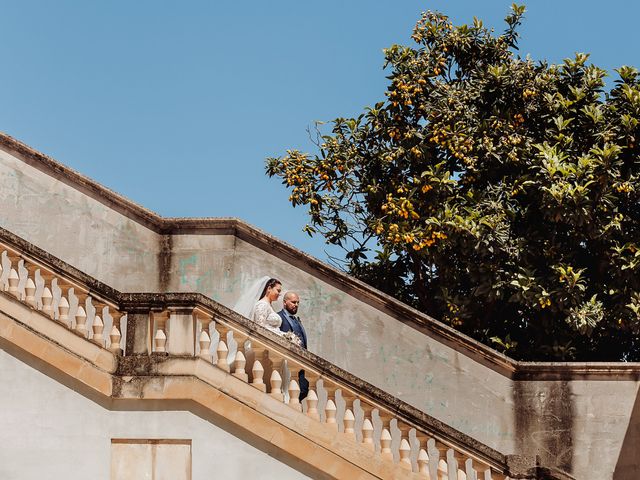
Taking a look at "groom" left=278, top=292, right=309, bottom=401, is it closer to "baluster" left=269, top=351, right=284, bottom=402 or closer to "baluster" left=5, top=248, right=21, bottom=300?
"baluster" left=269, top=351, right=284, bottom=402

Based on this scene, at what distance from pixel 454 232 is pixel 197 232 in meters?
3.83

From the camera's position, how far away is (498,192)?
65.0 ft

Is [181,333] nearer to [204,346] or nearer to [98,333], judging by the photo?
[204,346]

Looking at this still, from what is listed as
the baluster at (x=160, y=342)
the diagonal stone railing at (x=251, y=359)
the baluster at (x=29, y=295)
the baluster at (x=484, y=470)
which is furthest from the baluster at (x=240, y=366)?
the baluster at (x=484, y=470)

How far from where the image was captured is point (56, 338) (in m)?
13.6

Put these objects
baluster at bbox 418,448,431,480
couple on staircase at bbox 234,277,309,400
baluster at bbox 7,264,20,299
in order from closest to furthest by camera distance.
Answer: baluster at bbox 418,448,431,480 < baluster at bbox 7,264,20,299 < couple on staircase at bbox 234,277,309,400

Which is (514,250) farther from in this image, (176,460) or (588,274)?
(176,460)

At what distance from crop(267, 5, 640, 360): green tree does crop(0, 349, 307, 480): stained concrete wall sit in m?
6.54

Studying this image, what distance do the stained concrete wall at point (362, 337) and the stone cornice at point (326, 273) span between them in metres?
0.05

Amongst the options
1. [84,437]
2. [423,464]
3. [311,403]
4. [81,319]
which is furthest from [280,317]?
[84,437]

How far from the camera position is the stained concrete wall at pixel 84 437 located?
13.6 m

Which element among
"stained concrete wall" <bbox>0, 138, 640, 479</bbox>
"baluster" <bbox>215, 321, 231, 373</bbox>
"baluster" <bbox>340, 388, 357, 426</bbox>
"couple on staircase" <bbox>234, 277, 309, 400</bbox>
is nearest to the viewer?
"baluster" <bbox>340, 388, 357, 426</bbox>

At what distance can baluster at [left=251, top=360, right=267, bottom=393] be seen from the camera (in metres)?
13.5

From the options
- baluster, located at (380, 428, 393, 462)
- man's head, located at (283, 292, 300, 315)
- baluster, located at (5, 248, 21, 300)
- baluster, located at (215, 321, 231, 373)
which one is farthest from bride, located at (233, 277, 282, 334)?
baluster, located at (5, 248, 21, 300)
